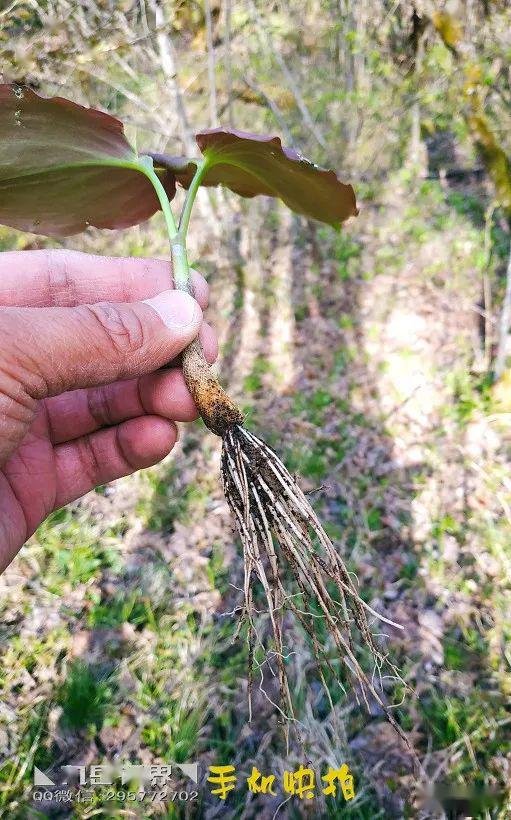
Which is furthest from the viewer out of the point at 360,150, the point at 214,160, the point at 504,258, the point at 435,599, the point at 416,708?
the point at 360,150

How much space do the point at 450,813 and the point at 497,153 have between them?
3.98 metres

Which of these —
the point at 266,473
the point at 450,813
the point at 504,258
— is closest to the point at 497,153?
the point at 504,258

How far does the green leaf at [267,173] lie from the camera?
1378mm

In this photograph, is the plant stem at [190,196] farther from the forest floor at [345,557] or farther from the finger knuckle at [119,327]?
the forest floor at [345,557]

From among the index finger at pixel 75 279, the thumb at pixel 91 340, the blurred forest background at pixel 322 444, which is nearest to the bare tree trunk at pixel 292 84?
the blurred forest background at pixel 322 444


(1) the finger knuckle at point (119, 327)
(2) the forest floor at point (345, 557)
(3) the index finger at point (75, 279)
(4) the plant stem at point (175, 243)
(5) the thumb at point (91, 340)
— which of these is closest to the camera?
(5) the thumb at point (91, 340)

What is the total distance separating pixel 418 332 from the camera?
3.84 m

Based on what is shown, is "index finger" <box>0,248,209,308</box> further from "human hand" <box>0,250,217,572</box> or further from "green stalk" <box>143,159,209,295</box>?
"green stalk" <box>143,159,209,295</box>

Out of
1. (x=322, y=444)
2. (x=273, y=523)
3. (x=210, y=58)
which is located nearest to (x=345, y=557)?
(x=322, y=444)

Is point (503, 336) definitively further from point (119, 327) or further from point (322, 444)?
point (119, 327)

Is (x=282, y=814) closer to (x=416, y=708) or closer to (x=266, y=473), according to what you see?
(x=416, y=708)

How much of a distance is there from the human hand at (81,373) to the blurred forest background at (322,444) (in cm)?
70

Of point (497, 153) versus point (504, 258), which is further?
point (504, 258)

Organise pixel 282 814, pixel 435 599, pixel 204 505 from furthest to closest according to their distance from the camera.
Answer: pixel 204 505 < pixel 435 599 < pixel 282 814
